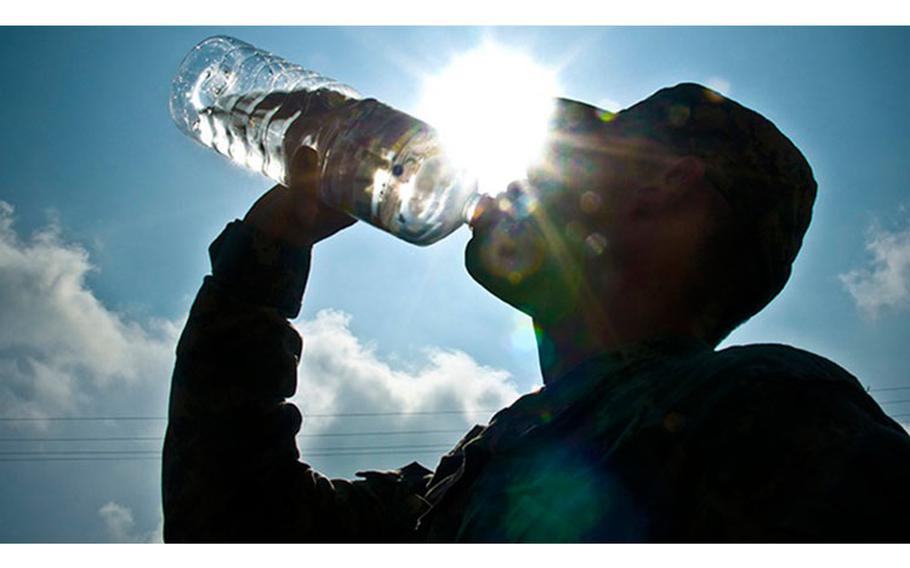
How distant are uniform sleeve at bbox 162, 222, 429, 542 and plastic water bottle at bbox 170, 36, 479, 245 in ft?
1.16

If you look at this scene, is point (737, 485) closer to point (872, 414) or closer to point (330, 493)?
point (872, 414)

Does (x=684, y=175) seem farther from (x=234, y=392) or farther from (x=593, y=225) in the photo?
(x=234, y=392)

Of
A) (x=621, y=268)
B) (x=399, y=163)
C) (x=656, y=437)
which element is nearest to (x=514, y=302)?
(x=621, y=268)

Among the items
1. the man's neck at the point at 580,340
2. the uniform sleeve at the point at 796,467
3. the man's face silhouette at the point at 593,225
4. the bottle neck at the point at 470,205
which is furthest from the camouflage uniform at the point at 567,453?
the bottle neck at the point at 470,205

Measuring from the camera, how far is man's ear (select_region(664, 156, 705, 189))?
203cm

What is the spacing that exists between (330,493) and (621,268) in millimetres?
1145

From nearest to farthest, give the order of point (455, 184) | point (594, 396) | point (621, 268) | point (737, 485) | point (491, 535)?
1. point (737, 485)
2. point (491, 535)
3. point (594, 396)
4. point (621, 268)
5. point (455, 184)

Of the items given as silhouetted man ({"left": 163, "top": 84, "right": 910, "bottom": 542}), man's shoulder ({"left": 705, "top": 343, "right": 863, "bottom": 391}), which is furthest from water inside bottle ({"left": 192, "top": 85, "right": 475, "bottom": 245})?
man's shoulder ({"left": 705, "top": 343, "right": 863, "bottom": 391})

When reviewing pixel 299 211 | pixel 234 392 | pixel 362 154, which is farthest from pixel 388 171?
pixel 234 392

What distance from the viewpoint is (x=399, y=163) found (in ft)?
8.64

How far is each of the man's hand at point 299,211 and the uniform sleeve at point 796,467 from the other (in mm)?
1370

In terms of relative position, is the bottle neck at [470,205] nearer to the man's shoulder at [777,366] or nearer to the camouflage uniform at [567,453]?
the camouflage uniform at [567,453]

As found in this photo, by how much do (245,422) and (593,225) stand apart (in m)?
1.16

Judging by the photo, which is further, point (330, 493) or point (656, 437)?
point (330, 493)
